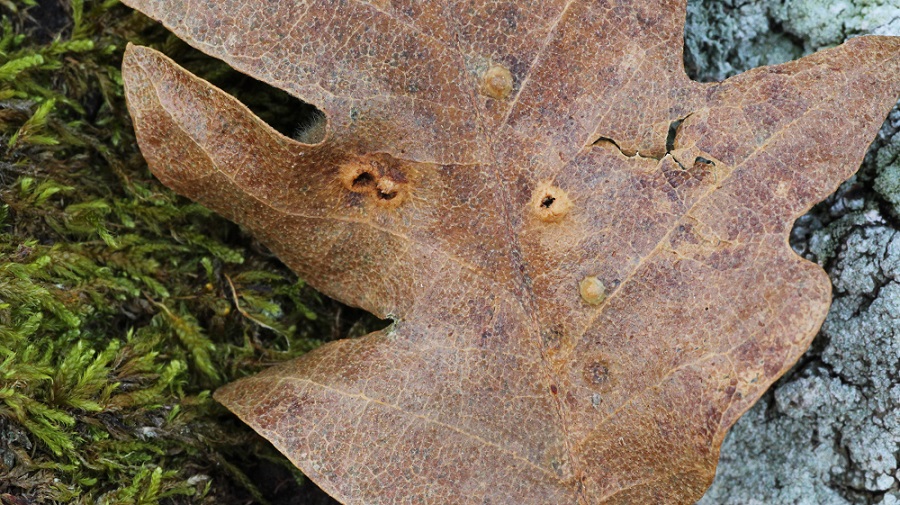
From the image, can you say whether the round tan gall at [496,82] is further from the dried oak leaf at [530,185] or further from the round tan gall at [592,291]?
the round tan gall at [592,291]

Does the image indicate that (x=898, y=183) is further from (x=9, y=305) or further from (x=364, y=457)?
(x=9, y=305)

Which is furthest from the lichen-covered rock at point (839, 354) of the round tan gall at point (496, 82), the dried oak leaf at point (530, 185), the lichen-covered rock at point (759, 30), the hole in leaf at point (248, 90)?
the hole in leaf at point (248, 90)

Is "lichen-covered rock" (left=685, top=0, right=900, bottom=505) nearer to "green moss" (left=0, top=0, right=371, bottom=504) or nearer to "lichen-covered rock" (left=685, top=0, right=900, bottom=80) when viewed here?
"lichen-covered rock" (left=685, top=0, right=900, bottom=80)

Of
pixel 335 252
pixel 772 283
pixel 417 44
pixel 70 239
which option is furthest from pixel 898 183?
pixel 70 239

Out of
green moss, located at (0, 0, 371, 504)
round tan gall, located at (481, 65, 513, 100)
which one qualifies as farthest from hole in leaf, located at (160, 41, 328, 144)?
round tan gall, located at (481, 65, 513, 100)

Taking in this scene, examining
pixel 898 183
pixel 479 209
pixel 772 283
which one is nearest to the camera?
pixel 772 283
